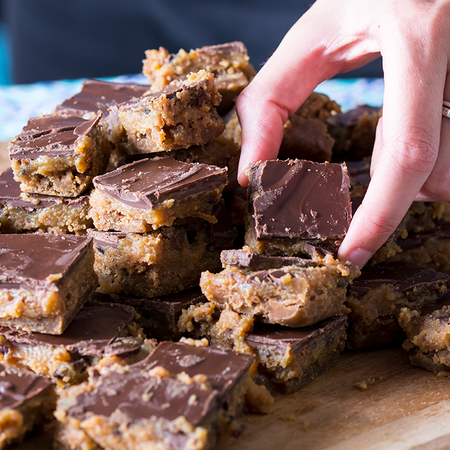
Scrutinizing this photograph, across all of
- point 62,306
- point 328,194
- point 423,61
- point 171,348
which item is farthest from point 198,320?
point 423,61

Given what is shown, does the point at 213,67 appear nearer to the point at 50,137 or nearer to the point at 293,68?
the point at 293,68

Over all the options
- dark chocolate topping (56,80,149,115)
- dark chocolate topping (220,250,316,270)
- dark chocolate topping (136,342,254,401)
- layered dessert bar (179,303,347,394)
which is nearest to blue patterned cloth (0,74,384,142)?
dark chocolate topping (56,80,149,115)

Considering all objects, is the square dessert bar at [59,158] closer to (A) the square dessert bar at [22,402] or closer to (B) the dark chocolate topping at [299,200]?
(B) the dark chocolate topping at [299,200]

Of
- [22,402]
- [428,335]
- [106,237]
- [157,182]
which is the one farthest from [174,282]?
[428,335]

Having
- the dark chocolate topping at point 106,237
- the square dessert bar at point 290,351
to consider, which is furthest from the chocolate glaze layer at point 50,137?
the square dessert bar at point 290,351

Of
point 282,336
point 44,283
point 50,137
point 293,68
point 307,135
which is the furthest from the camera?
point 307,135

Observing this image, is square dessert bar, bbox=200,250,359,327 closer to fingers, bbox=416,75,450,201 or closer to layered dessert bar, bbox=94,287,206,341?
layered dessert bar, bbox=94,287,206,341
